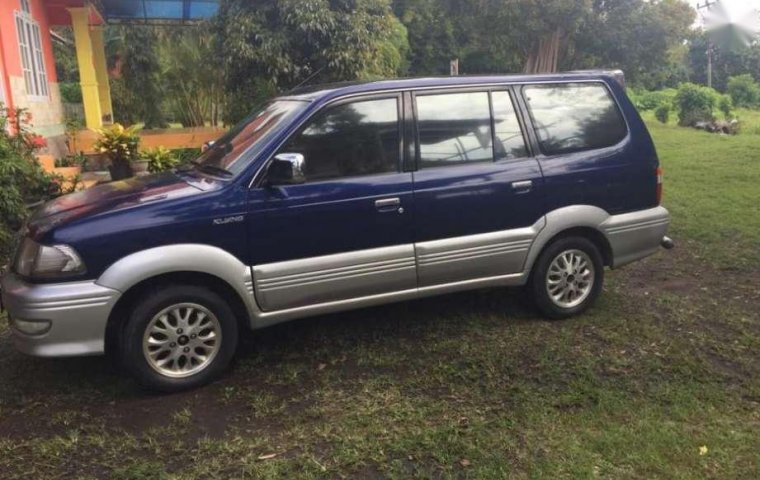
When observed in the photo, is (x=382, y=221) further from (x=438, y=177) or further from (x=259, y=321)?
(x=259, y=321)

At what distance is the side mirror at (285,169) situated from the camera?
12.9 feet

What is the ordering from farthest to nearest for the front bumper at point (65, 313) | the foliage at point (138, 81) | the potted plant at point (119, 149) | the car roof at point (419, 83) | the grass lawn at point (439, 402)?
the foliage at point (138, 81), the potted plant at point (119, 149), the car roof at point (419, 83), the front bumper at point (65, 313), the grass lawn at point (439, 402)

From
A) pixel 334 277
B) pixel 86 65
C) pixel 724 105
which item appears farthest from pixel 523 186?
pixel 724 105

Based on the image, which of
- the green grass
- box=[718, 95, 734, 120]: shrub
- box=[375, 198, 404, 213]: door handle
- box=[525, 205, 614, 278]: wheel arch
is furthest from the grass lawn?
box=[718, 95, 734, 120]: shrub

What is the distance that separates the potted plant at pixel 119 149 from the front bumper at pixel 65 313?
6965 millimetres

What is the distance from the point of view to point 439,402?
373 centimetres

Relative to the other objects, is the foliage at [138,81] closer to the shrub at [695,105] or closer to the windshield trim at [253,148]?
the windshield trim at [253,148]

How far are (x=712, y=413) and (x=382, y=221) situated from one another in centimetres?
220

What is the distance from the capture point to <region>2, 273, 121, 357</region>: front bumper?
11.6 feet

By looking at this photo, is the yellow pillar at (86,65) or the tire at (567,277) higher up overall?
the yellow pillar at (86,65)

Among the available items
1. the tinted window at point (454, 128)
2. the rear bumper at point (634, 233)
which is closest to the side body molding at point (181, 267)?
the tinted window at point (454, 128)

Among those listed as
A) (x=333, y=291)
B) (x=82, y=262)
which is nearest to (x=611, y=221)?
(x=333, y=291)

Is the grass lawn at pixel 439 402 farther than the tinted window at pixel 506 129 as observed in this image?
No

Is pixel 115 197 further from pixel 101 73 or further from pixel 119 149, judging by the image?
pixel 101 73
